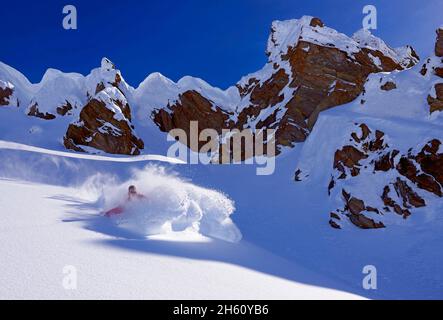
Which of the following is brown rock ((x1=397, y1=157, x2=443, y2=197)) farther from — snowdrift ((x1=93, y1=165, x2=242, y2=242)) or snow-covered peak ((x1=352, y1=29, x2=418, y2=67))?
snow-covered peak ((x1=352, y1=29, x2=418, y2=67))

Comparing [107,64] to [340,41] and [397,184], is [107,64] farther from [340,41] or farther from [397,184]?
[397,184]

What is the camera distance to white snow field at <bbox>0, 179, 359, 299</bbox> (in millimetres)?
3881

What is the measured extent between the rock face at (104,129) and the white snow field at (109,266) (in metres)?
35.1

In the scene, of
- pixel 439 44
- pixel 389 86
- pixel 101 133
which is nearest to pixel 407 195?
pixel 389 86

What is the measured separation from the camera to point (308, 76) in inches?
1660

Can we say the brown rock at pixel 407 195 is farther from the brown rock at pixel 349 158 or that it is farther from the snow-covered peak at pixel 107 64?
the snow-covered peak at pixel 107 64

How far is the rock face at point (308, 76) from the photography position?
Result: 3781cm

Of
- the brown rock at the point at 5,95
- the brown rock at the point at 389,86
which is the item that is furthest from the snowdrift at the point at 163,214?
the brown rock at the point at 5,95

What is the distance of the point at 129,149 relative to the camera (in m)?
45.3

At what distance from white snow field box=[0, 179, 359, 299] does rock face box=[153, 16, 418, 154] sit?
1217 inches

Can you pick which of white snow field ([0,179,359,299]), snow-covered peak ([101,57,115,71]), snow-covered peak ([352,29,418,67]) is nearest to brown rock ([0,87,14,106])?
snow-covered peak ([101,57,115,71])

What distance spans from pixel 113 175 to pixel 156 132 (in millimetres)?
36431

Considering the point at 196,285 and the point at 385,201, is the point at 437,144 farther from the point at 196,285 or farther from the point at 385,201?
the point at 196,285

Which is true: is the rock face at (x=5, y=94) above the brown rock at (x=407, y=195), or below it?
above
